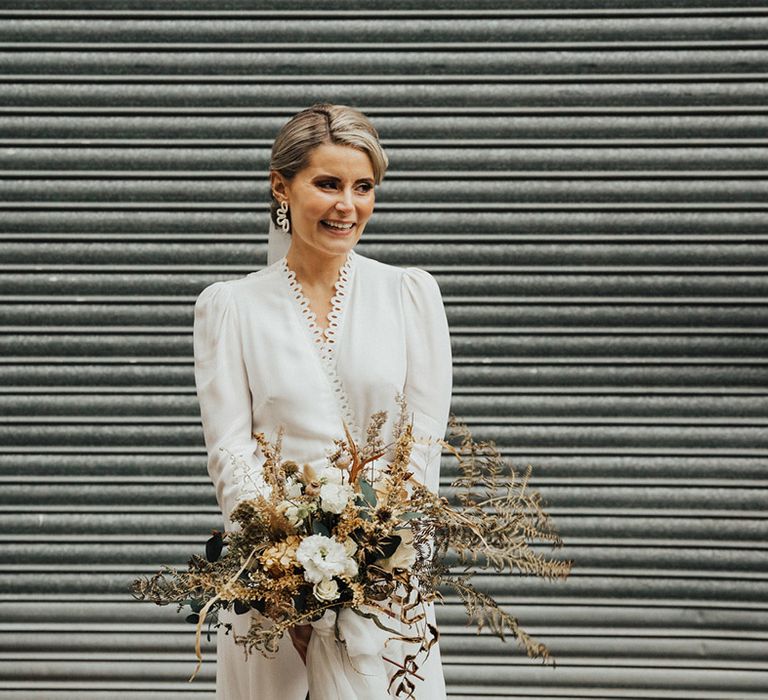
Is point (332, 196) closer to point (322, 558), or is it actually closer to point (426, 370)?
point (426, 370)

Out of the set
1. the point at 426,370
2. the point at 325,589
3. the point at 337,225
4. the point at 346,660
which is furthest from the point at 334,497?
the point at 337,225

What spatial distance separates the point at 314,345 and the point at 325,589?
2.35 ft

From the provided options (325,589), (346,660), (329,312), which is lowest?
(346,660)

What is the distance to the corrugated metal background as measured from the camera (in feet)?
14.5

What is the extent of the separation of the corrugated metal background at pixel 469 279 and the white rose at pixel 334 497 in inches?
96.0

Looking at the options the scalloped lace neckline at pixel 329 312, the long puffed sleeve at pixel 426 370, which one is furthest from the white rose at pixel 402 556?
the scalloped lace neckline at pixel 329 312

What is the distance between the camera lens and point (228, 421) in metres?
2.42

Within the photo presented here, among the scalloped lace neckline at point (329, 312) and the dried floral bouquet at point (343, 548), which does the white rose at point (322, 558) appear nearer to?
the dried floral bouquet at point (343, 548)

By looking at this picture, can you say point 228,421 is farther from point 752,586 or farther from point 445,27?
point 752,586

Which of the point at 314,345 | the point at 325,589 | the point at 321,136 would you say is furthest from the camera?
the point at 314,345

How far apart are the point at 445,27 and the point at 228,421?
2609 mm

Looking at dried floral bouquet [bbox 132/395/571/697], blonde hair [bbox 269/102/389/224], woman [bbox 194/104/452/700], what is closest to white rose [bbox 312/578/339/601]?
dried floral bouquet [bbox 132/395/571/697]

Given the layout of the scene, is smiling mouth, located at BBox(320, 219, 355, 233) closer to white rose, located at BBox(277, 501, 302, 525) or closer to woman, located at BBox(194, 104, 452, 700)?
woman, located at BBox(194, 104, 452, 700)

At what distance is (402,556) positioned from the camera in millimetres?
2045
